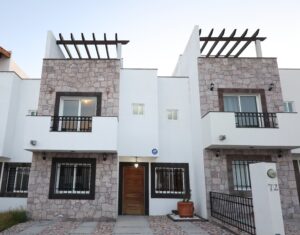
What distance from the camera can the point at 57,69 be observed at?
10.4 meters

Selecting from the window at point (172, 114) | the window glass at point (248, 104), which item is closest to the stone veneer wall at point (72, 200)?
Answer: the window at point (172, 114)

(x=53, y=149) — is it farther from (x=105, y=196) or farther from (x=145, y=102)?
(x=145, y=102)

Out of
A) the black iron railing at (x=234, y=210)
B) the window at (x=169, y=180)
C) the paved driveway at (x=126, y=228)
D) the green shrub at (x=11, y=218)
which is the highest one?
the window at (x=169, y=180)

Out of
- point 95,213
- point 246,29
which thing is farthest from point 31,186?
point 246,29

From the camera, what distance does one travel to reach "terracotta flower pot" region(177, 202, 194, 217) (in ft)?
29.5

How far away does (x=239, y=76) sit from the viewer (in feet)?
33.4

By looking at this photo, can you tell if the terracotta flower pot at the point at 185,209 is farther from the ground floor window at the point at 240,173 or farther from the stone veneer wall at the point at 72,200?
the stone veneer wall at the point at 72,200

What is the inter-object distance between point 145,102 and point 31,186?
630cm

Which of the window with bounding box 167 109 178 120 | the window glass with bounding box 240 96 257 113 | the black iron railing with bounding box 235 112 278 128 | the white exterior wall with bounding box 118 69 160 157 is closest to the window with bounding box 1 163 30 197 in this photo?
the white exterior wall with bounding box 118 69 160 157

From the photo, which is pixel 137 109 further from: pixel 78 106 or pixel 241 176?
pixel 241 176

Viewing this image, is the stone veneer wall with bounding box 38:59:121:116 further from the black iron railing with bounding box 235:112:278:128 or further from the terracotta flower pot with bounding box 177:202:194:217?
the black iron railing with bounding box 235:112:278:128

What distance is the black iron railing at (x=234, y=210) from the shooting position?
626 cm

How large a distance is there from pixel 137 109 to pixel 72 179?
4.38 metres

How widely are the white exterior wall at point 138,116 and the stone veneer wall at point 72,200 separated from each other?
110 centimetres
